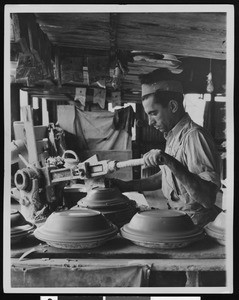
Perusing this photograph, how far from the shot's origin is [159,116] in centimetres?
184

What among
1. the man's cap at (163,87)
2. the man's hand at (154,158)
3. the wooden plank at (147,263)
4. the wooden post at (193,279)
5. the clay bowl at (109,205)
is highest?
the man's cap at (163,87)

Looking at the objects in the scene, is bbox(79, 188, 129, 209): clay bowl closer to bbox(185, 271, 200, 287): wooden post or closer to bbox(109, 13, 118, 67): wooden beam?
bbox(185, 271, 200, 287): wooden post

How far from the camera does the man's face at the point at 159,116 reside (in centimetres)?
183

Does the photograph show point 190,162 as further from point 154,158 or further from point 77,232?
point 77,232

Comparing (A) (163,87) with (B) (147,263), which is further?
(A) (163,87)

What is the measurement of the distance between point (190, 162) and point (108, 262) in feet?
2.15

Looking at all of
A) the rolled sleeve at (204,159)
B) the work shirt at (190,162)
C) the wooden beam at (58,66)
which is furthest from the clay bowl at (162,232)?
the wooden beam at (58,66)

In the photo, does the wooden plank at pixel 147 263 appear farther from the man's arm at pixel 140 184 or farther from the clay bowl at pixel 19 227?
the man's arm at pixel 140 184

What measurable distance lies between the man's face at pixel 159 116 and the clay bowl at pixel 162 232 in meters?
0.46

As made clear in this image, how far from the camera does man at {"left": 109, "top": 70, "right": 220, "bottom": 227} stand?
5.85ft

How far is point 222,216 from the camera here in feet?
5.83

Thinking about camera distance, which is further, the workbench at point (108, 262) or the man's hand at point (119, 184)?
the man's hand at point (119, 184)

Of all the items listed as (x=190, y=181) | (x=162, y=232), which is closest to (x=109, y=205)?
(x=162, y=232)

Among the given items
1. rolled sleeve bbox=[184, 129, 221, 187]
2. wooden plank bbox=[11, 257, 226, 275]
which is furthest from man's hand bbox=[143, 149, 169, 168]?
wooden plank bbox=[11, 257, 226, 275]
